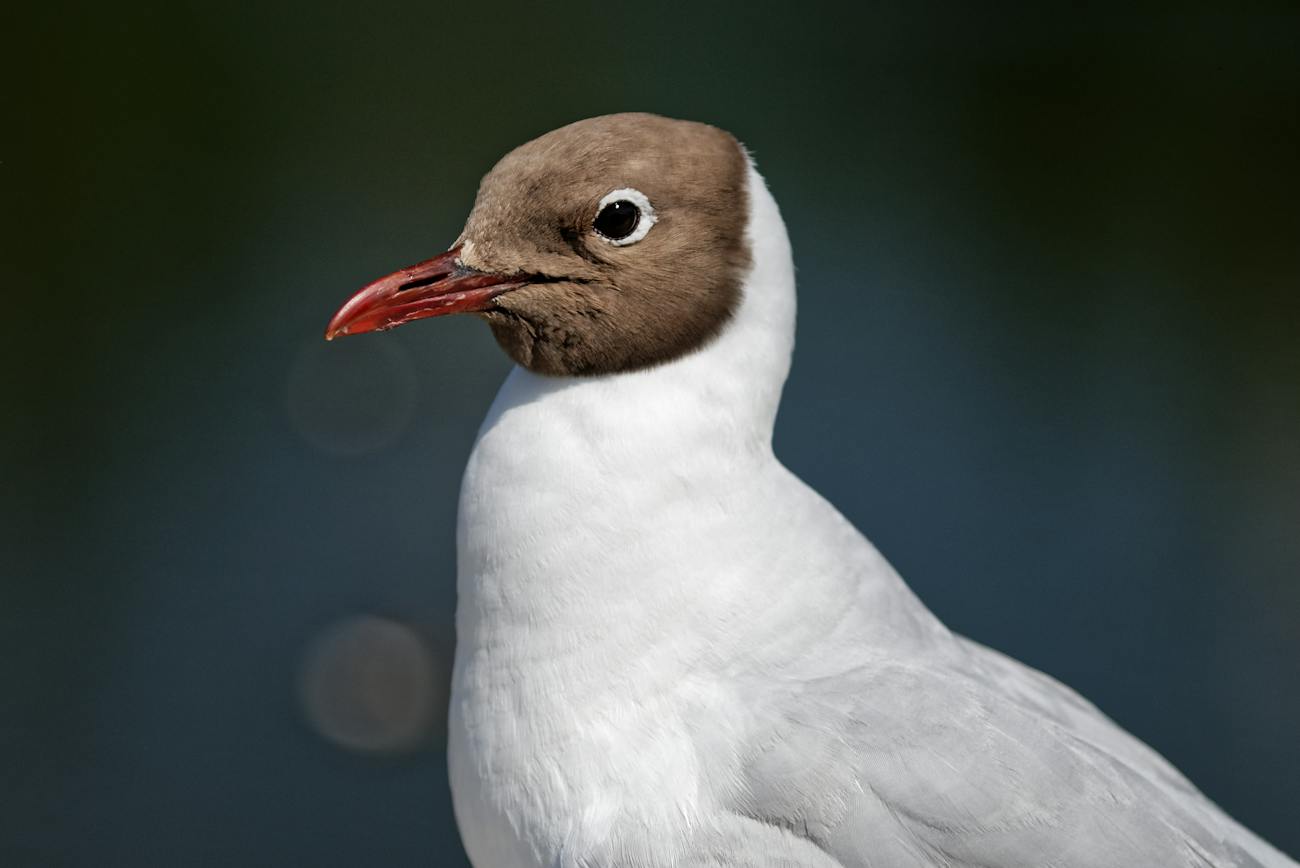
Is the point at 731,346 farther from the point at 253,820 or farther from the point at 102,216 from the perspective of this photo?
the point at 102,216

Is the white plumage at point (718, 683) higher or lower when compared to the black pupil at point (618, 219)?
lower

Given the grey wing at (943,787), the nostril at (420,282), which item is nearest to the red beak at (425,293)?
the nostril at (420,282)

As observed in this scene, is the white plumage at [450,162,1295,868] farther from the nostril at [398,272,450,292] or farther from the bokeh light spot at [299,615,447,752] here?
the bokeh light spot at [299,615,447,752]

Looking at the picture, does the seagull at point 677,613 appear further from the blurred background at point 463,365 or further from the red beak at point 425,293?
the blurred background at point 463,365

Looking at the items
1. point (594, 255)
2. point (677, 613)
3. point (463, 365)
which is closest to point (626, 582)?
point (677, 613)

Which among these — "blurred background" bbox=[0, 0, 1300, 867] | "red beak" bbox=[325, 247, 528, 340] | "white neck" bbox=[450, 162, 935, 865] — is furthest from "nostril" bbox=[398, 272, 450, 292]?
"blurred background" bbox=[0, 0, 1300, 867]

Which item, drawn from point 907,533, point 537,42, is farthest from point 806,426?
point 537,42

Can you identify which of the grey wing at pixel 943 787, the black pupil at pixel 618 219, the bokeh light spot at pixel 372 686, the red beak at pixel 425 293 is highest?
the black pupil at pixel 618 219
